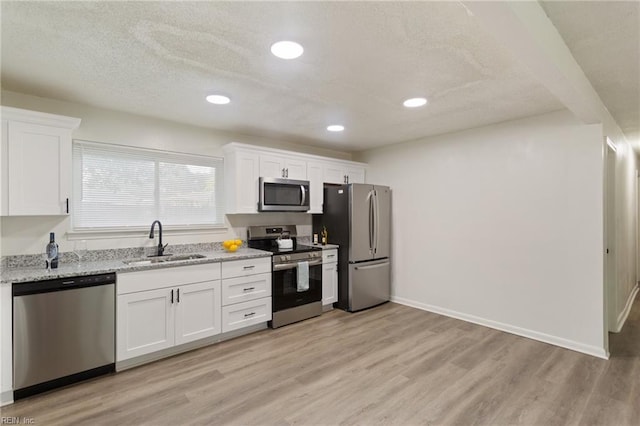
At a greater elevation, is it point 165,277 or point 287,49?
point 287,49

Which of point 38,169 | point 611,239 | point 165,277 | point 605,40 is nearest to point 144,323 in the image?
point 165,277

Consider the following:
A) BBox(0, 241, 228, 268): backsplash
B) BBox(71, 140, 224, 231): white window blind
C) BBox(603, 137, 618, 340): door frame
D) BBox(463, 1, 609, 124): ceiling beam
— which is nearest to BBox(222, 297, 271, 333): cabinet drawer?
BBox(0, 241, 228, 268): backsplash

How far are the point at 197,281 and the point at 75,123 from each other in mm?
1736

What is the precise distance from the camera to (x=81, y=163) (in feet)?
10.2

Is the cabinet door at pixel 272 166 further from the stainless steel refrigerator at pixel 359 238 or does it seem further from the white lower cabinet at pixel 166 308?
the white lower cabinet at pixel 166 308

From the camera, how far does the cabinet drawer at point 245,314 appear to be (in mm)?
3398

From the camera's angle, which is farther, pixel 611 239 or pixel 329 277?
pixel 329 277

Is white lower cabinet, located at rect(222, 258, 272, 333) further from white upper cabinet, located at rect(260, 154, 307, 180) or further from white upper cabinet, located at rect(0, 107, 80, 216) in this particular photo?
white upper cabinet, located at rect(0, 107, 80, 216)

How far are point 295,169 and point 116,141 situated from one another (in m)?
2.05

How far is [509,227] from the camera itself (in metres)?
3.65

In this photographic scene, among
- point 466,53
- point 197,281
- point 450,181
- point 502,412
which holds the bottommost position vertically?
point 502,412

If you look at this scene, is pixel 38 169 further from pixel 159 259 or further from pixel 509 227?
pixel 509 227

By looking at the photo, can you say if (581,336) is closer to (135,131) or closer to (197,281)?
(197,281)

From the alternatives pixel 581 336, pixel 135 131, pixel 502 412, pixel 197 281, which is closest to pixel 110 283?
pixel 197 281
